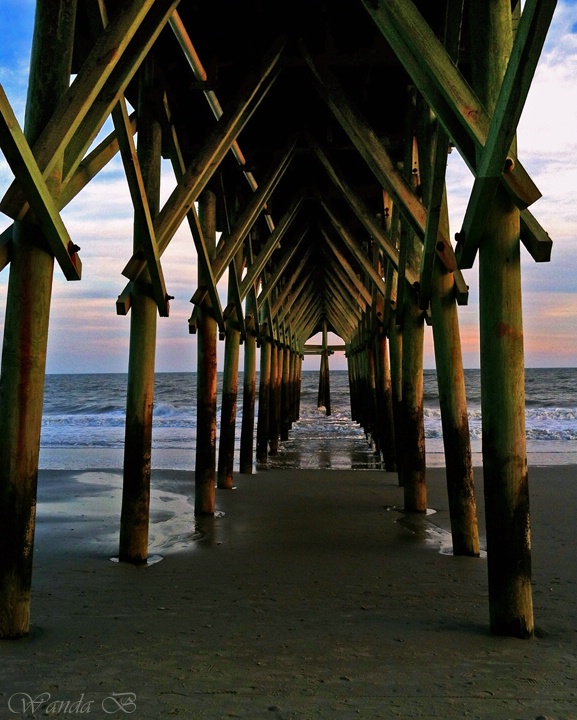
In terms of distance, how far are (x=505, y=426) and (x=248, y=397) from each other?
23.3 ft

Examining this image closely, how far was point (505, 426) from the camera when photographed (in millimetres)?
2744

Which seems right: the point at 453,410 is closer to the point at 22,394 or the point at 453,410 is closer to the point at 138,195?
the point at 138,195

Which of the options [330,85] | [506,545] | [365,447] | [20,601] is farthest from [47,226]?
[365,447]

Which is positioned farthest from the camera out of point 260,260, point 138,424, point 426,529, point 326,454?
point 326,454

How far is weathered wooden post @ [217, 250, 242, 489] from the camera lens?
25.1 feet

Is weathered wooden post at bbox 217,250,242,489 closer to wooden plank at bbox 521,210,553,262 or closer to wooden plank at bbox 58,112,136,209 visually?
wooden plank at bbox 58,112,136,209

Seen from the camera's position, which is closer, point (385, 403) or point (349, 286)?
point (385, 403)

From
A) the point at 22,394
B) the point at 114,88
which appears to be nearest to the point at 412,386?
the point at 114,88

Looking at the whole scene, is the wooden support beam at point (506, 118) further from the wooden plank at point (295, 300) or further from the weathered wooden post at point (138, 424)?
the wooden plank at point (295, 300)

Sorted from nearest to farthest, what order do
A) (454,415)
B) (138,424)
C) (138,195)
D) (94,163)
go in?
(138,195) → (94,163) → (138,424) → (454,415)

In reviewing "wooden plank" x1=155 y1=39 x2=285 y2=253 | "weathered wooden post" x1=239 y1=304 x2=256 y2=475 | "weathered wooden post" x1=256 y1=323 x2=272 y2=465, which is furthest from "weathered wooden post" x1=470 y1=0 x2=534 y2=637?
"weathered wooden post" x1=256 y1=323 x2=272 y2=465

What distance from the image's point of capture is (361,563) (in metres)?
4.08

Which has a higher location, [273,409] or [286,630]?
[273,409]

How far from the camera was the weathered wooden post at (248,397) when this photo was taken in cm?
912
